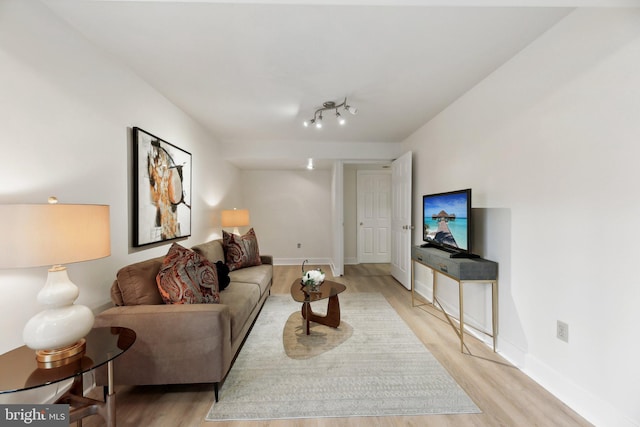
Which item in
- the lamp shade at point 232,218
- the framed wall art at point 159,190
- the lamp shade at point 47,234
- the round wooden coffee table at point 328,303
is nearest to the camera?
the lamp shade at point 47,234

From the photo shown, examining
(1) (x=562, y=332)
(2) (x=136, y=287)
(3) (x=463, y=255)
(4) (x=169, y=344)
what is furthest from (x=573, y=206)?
(2) (x=136, y=287)

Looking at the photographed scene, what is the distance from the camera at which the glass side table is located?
40.4 inches

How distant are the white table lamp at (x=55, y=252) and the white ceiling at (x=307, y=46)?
124 centimetres

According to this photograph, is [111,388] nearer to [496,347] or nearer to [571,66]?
[496,347]

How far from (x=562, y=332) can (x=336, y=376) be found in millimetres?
1532

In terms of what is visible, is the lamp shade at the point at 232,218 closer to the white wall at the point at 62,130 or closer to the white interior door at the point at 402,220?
the white wall at the point at 62,130

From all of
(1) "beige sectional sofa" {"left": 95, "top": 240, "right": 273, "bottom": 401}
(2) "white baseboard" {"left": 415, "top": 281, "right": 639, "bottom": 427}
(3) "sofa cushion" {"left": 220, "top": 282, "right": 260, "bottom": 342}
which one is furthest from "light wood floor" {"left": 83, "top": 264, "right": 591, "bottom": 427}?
(3) "sofa cushion" {"left": 220, "top": 282, "right": 260, "bottom": 342}

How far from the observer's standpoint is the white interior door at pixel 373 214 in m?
5.90

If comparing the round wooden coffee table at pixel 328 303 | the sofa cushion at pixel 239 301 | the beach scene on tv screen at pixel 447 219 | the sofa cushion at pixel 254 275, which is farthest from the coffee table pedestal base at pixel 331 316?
the beach scene on tv screen at pixel 447 219

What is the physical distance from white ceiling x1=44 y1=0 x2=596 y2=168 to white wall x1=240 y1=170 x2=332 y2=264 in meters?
→ 2.75

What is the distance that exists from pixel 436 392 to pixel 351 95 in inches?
103

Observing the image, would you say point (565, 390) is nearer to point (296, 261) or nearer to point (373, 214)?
point (373, 214)

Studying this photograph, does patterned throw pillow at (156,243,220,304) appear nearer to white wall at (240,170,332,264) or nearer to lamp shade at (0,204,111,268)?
lamp shade at (0,204,111,268)

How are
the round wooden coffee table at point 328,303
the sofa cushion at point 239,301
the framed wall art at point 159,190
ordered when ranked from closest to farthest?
the sofa cushion at point 239,301, the framed wall art at point 159,190, the round wooden coffee table at point 328,303
